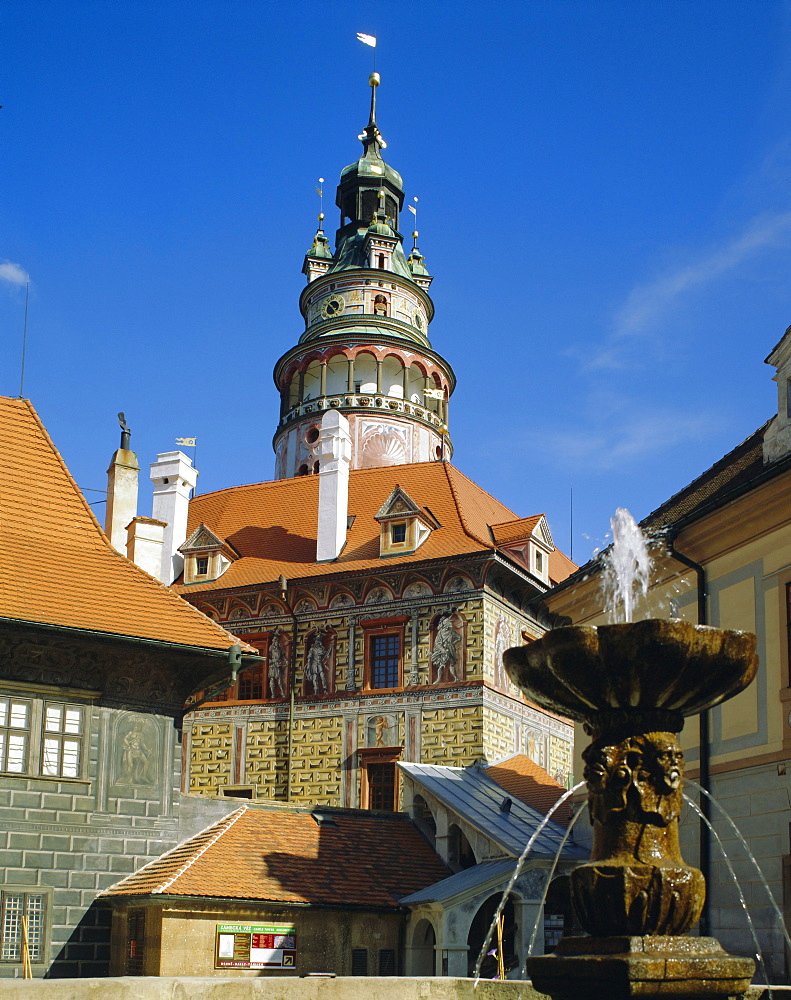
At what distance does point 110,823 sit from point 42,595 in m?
3.39

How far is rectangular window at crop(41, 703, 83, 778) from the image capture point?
57.7 feet

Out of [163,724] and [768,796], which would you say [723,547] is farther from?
[163,724]

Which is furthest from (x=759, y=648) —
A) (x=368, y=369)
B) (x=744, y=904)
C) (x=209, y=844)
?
(x=368, y=369)

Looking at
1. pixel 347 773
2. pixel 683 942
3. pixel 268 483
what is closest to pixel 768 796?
pixel 683 942

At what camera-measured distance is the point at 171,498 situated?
3042 cm

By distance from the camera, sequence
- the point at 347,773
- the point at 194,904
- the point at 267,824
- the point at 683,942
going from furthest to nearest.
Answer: the point at 347,773, the point at 267,824, the point at 194,904, the point at 683,942

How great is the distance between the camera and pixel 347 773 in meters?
26.4

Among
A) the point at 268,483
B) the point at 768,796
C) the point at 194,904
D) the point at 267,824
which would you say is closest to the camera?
the point at 768,796

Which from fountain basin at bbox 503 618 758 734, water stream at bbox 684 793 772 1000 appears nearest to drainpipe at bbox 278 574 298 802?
water stream at bbox 684 793 772 1000

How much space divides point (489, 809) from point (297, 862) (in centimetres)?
391

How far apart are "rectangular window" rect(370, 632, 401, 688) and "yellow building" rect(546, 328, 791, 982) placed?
9769mm

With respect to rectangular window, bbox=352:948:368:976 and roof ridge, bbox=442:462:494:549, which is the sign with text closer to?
rectangular window, bbox=352:948:368:976

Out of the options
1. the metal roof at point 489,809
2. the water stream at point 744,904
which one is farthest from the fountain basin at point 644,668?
the metal roof at point 489,809

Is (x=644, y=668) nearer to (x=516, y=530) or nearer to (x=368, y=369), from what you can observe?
(x=516, y=530)
